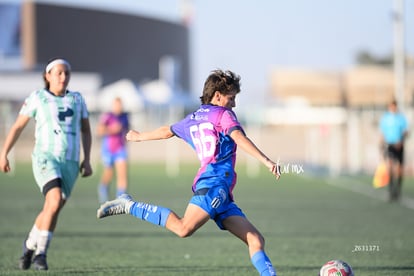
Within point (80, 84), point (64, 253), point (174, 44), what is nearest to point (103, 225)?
point (64, 253)

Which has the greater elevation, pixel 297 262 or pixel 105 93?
pixel 105 93

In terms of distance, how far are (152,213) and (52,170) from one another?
6.78ft

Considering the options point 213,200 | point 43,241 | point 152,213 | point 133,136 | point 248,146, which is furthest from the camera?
point 43,241

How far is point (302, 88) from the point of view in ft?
247

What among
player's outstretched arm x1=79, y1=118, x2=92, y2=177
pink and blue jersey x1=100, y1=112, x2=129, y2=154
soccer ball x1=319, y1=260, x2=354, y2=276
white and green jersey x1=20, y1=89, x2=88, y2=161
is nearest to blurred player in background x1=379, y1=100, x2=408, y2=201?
pink and blue jersey x1=100, y1=112, x2=129, y2=154

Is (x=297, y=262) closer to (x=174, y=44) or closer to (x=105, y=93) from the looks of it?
(x=105, y=93)

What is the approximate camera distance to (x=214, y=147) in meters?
8.56

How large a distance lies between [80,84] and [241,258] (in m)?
43.6

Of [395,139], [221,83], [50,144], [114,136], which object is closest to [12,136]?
[50,144]

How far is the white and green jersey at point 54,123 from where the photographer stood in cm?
1074

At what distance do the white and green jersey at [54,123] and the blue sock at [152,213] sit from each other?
80.7 inches

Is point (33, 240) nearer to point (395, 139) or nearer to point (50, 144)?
point (50, 144)

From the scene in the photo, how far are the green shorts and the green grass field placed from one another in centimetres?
87

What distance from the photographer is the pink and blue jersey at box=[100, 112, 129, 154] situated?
21391mm
